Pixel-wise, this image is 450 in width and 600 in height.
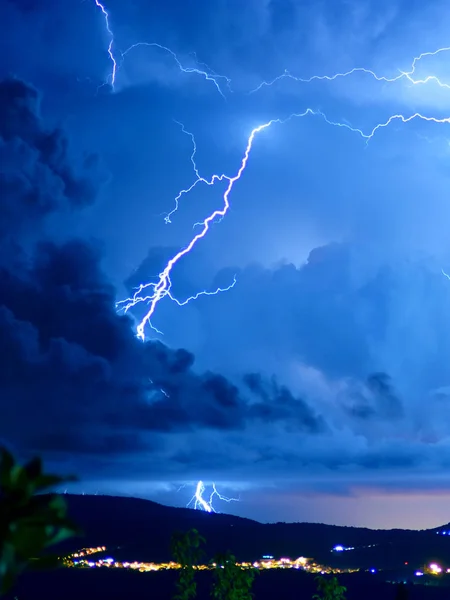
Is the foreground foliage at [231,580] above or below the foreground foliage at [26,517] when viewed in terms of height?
above

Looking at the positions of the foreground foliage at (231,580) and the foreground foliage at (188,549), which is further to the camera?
the foreground foliage at (231,580)

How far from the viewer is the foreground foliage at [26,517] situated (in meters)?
2.76

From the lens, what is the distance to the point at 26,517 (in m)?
2.88

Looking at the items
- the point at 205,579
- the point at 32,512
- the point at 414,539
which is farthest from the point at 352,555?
the point at 32,512

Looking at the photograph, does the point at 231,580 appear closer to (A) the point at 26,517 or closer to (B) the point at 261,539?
(A) the point at 26,517

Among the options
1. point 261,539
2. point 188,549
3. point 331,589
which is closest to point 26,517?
point 188,549

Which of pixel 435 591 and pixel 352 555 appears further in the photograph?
pixel 352 555

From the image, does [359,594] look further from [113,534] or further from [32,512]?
[113,534]

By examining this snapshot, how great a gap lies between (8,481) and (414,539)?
80.1 metres

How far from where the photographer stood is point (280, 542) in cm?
8069

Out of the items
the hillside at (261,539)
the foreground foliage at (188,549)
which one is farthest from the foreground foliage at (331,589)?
the hillside at (261,539)

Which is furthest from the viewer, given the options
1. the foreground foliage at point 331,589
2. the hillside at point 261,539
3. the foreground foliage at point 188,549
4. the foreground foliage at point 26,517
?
the hillside at point 261,539

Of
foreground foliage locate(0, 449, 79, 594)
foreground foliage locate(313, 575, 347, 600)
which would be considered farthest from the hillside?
→ foreground foliage locate(0, 449, 79, 594)

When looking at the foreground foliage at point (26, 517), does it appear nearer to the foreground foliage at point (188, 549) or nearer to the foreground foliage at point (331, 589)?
the foreground foliage at point (188, 549)
